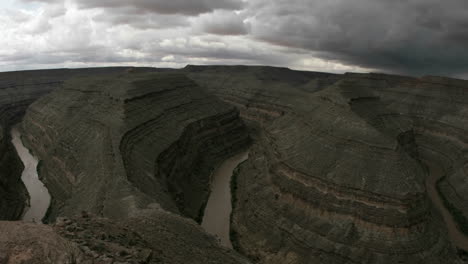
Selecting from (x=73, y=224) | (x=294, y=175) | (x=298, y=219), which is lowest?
(x=298, y=219)

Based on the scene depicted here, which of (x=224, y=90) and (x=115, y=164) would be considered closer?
(x=115, y=164)

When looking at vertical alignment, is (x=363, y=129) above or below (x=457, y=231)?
above

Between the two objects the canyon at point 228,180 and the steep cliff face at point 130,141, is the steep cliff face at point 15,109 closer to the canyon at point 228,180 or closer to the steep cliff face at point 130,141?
the canyon at point 228,180

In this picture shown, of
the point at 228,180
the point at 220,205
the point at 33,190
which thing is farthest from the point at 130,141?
the point at 33,190

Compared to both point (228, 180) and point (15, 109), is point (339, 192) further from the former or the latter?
point (15, 109)

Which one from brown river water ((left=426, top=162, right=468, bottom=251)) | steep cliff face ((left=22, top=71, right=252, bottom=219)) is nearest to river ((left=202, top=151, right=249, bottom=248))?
steep cliff face ((left=22, top=71, right=252, bottom=219))

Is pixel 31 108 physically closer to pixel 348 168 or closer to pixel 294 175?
pixel 294 175

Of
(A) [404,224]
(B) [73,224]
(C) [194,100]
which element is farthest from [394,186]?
(C) [194,100]

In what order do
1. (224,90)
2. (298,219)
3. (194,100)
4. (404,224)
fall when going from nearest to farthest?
(404,224)
(298,219)
(194,100)
(224,90)
